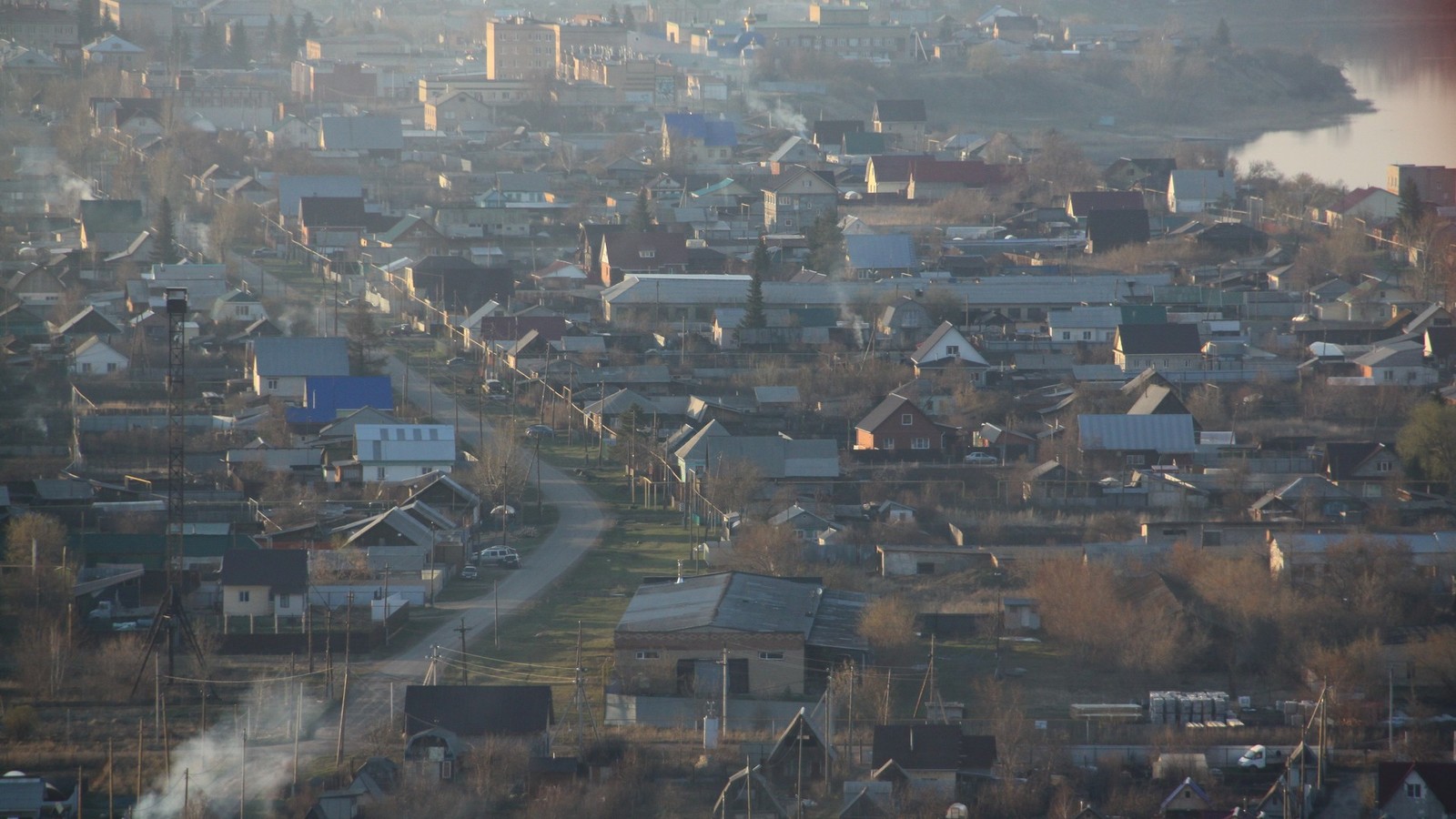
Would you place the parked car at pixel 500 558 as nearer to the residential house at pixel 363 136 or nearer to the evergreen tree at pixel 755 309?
the evergreen tree at pixel 755 309

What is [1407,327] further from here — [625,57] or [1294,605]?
[625,57]

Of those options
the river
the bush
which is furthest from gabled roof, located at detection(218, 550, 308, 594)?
the river

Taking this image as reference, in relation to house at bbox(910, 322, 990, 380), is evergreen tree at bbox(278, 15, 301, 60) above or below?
above

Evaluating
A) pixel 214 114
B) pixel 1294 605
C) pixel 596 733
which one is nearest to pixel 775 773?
Result: pixel 596 733

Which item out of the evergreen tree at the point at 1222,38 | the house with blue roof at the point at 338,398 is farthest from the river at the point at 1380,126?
the house with blue roof at the point at 338,398

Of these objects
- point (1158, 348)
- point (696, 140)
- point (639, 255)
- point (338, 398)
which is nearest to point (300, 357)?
point (338, 398)

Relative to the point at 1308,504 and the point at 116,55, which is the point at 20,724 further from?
the point at 116,55

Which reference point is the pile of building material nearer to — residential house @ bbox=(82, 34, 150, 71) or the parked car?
the parked car

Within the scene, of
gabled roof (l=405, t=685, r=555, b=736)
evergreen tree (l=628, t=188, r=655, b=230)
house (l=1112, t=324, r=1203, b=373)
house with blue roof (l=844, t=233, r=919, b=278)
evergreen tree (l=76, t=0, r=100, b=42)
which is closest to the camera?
gabled roof (l=405, t=685, r=555, b=736)
